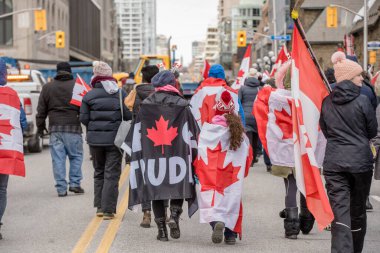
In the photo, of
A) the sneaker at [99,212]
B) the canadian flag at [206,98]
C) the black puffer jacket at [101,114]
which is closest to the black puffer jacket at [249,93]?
the canadian flag at [206,98]

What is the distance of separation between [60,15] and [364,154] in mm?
90717

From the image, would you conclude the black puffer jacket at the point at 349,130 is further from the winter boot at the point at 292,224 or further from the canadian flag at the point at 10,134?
the canadian flag at the point at 10,134

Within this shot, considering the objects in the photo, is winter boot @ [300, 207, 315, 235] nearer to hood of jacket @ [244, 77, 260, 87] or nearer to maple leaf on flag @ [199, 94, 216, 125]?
maple leaf on flag @ [199, 94, 216, 125]

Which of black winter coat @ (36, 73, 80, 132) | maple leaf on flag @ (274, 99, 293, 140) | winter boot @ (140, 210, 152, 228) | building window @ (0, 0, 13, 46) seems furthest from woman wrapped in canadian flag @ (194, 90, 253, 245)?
building window @ (0, 0, 13, 46)

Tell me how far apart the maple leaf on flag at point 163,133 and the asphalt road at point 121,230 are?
1.04 metres

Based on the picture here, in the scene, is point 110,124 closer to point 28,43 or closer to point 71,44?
point 28,43

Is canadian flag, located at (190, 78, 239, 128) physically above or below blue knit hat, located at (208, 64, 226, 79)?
below

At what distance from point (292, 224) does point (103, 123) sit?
2959mm

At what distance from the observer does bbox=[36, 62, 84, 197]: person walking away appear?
13922 millimetres

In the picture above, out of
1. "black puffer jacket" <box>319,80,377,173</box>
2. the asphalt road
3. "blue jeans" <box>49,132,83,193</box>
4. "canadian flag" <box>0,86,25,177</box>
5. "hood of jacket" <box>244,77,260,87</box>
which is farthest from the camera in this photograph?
"hood of jacket" <box>244,77,260,87</box>

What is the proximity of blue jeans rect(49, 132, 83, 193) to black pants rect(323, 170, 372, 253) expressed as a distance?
6.98 meters

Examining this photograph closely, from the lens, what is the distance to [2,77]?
9898mm

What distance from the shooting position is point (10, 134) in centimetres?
994

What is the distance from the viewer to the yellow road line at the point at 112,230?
8.95 meters
